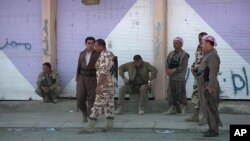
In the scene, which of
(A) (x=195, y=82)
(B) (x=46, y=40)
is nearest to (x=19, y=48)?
(B) (x=46, y=40)

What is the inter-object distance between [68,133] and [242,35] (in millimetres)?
4830

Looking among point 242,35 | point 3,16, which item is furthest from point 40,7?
point 242,35

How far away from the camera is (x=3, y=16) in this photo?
13.5 metres

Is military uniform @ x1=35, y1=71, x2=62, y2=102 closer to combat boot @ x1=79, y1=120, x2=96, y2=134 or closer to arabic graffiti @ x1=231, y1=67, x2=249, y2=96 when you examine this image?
combat boot @ x1=79, y1=120, x2=96, y2=134

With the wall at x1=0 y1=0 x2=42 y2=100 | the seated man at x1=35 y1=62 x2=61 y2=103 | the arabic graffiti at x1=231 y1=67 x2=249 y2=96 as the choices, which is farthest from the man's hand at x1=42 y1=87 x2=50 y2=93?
the arabic graffiti at x1=231 y1=67 x2=249 y2=96

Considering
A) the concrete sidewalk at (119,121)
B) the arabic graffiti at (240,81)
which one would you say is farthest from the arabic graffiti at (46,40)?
the arabic graffiti at (240,81)

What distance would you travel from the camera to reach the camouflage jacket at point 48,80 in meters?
12.8

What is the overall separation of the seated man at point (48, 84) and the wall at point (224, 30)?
3083 millimetres

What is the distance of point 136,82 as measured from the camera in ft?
39.9

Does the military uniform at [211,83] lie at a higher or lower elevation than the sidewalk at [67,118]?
higher

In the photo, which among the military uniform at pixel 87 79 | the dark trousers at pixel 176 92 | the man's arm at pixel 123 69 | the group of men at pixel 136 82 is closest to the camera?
the group of men at pixel 136 82

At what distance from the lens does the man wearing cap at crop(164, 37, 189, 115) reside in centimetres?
1142

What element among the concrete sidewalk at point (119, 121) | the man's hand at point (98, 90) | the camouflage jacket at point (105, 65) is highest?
the camouflage jacket at point (105, 65)

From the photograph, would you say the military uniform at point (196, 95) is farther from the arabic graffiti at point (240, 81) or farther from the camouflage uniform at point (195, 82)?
the arabic graffiti at point (240, 81)
